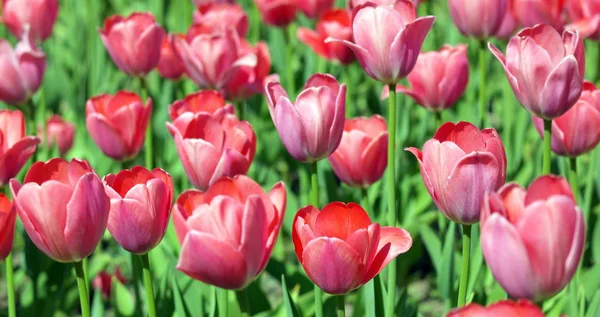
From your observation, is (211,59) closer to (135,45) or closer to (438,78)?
(135,45)

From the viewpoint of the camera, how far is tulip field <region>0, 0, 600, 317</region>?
36.5 inches

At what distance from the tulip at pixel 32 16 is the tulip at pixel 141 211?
117 centimetres

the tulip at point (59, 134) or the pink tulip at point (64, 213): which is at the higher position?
the pink tulip at point (64, 213)

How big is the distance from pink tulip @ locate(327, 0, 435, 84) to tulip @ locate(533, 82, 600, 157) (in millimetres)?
289

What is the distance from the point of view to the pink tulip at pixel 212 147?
1.26m

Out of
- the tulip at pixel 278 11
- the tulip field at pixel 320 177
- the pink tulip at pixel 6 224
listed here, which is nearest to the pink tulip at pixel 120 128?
the tulip field at pixel 320 177

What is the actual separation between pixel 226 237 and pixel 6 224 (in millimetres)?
301

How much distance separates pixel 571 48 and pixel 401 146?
42.5 inches

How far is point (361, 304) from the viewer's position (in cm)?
148

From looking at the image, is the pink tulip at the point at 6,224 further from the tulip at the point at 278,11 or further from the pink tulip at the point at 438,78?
the tulip at the point at 278,11

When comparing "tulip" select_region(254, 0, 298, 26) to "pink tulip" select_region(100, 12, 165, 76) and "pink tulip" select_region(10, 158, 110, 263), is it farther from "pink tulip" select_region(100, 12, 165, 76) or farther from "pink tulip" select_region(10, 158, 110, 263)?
"pink tulip" select_region(10, 158, 110, 263)

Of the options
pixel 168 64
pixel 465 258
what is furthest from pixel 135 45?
pixel 465 258

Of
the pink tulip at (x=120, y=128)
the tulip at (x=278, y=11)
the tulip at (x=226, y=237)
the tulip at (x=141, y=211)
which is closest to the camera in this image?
the tulip at (x=226, y=237)

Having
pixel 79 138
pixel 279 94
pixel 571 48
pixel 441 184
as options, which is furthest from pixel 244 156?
pixel 79 138
